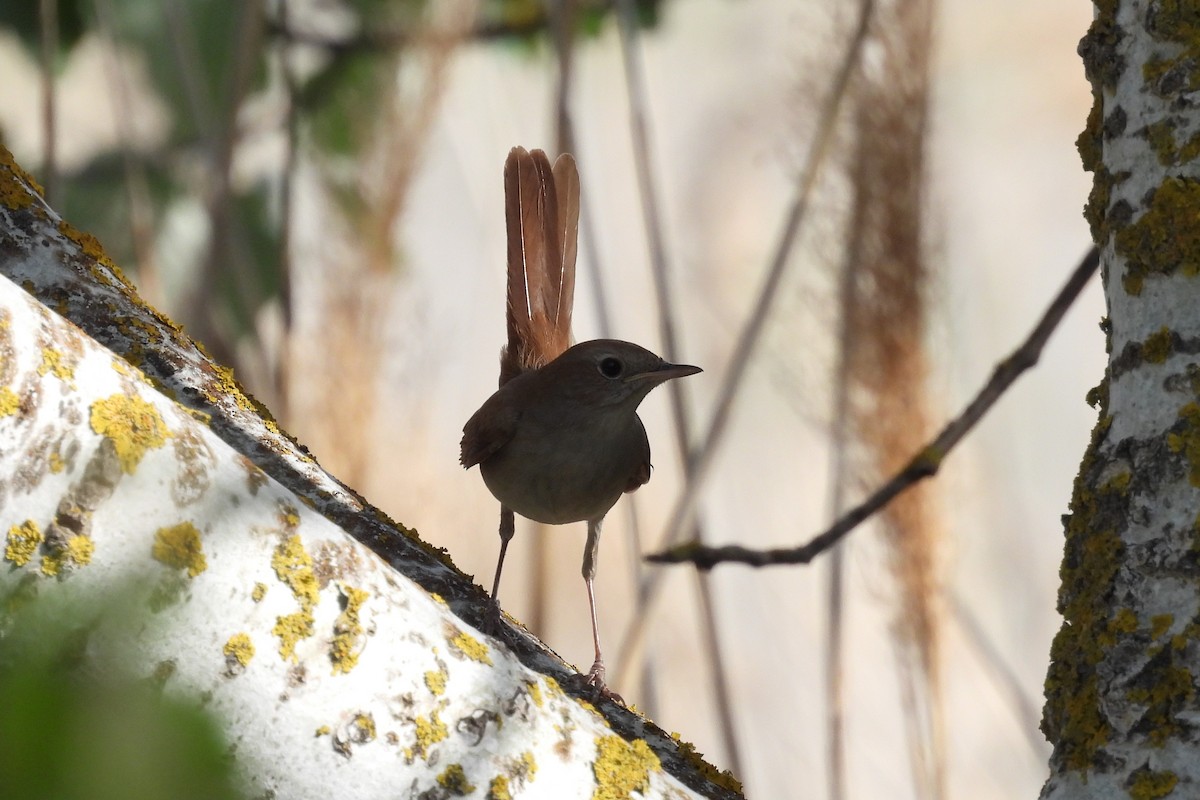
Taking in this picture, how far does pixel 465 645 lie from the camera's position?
3.32ft

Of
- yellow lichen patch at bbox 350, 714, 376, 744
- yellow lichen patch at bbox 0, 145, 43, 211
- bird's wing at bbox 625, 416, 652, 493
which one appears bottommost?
yellow lichen patch at bbox 350, 714, 376, 744

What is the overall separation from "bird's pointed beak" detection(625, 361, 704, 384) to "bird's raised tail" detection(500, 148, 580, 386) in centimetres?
24

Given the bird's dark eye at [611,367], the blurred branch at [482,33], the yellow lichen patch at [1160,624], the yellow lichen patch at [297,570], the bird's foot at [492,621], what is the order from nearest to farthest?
the yellow lichen patch at [297,570]
the yellow lichen patch at [1160,624]
the bird's foot at [492,621]
the bird's dark eye at [611,367]
the blurred branch at [482,33]

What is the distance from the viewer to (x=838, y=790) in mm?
2473

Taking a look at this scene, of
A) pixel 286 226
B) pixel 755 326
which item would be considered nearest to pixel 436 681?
pixel 755 326

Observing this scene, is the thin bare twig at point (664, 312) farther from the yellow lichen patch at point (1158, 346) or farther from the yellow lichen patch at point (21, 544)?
the yellow lichen patch at point (21, 544)

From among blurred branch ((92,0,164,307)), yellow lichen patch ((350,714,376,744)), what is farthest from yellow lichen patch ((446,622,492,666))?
blurred branch ((92,0,164,307))

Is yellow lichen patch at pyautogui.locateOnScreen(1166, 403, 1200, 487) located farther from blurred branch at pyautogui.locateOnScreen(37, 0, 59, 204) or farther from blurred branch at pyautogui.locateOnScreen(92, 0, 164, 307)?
blurred branch at pyautogui.locateOnScreen(92, 0, 164, 307)

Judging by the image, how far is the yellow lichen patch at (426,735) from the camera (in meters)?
0.91

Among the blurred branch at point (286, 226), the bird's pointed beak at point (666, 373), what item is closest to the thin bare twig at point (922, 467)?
the bird's pointed beak at point (666, 373)

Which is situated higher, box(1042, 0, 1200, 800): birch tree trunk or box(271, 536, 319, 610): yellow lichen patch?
box(1042, 0, 1200, 800): birch tree trunk

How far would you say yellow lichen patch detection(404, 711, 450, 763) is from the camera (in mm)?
914

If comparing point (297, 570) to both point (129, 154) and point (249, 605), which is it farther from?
point (129, 154)

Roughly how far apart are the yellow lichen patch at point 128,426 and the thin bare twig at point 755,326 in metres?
1.61
